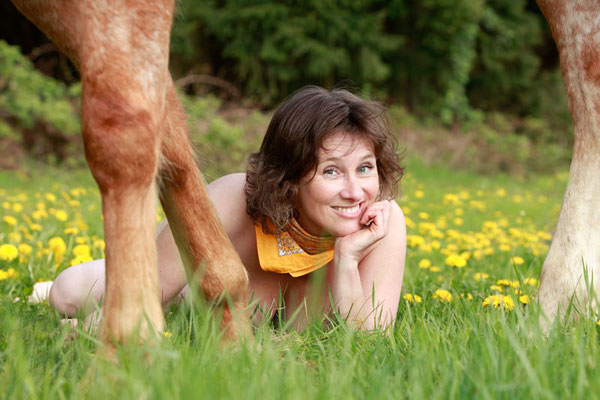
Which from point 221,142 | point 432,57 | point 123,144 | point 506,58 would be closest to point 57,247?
point 123,144

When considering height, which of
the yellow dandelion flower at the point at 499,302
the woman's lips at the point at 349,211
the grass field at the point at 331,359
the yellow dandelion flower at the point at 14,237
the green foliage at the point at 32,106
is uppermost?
the green foliage at the point at 32,106

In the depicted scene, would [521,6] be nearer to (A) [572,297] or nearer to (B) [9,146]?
(B) [9,146]

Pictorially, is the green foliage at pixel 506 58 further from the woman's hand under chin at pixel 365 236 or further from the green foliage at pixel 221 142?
the woman's hand under chin at pixel 365 236

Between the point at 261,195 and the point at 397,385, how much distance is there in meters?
1.09

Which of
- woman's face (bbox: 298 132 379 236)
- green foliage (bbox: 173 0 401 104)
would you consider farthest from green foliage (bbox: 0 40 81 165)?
woman's face (bbox: 298 132 379 236)

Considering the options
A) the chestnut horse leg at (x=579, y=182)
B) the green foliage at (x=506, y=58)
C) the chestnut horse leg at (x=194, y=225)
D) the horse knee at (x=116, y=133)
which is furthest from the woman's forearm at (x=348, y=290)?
the green foliage at (x=506, y=58)

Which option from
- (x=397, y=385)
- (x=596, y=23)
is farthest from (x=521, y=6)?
(x=397, y=385)

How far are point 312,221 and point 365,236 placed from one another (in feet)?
0.75

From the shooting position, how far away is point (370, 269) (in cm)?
237

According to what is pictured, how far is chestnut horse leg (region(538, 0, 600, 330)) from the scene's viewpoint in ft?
6.08

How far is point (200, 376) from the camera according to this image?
4.20ft

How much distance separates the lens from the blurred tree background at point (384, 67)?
37.1 ft

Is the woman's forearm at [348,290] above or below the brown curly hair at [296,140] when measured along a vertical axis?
below

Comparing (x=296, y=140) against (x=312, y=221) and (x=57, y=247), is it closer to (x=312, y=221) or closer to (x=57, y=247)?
(x=312, y=221)
